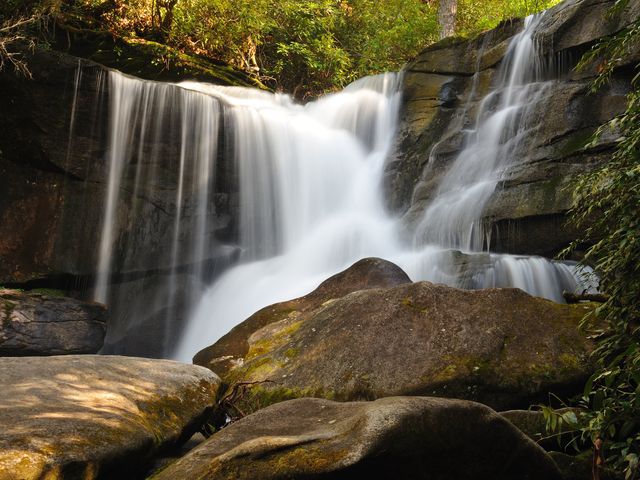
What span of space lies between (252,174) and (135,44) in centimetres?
405

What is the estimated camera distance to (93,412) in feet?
9.97

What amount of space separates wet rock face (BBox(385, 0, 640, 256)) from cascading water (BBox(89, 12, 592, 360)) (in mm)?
320

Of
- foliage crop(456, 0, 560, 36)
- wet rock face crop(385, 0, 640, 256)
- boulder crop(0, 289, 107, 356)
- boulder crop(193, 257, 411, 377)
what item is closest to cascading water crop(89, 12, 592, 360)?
wet rock face crop(385, 0, 640, 256)

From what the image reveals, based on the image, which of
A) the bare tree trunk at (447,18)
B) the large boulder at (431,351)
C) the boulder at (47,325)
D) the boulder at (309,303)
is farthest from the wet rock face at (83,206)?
the bare tree trunk at (447,18)

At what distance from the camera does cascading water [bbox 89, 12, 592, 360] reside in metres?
9.27

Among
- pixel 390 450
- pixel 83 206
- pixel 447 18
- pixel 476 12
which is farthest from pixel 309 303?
pixel 476 12

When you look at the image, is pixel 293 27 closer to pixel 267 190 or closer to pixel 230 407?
pixel 267 190

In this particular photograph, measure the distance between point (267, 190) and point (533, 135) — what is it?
5.30m

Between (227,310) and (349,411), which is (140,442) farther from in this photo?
(227,310)

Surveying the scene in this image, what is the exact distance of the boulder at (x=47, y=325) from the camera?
310 inches

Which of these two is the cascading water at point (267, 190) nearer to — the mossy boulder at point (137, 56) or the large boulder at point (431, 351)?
the mossy boulder at point (137, 56)

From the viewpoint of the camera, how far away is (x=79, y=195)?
381 inches

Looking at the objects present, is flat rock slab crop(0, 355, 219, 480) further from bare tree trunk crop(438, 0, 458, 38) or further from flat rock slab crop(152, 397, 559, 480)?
bare tree trunk crop(438, 0, 458, 38)

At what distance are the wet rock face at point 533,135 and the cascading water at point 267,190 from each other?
32cm
